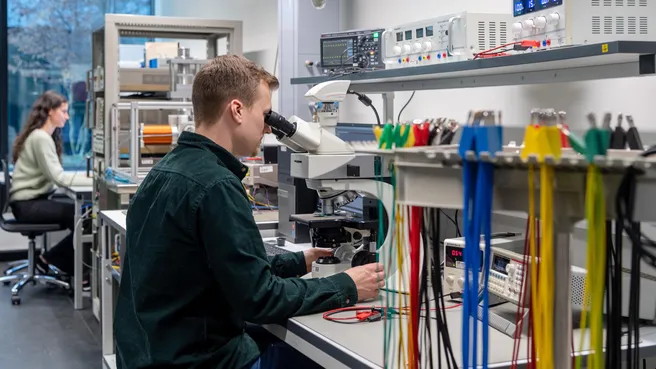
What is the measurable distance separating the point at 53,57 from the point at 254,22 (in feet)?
7.98

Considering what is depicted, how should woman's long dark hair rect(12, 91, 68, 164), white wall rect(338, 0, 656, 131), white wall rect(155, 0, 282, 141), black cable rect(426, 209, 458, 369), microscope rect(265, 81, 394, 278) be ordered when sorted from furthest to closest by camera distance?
1. woman's long dark hair rect(12, 91, 68, 164)
2. white wall rect(155, 0, 282, 141)
3. white wall rect(338, 0, 656, 131)
4. microscope rect(265, 81, 394, 278)
5. black cable rect(426, 209, 458, 369)

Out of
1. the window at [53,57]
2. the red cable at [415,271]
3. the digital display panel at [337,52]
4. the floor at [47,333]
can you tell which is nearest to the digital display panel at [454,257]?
the red cable at [415,271]

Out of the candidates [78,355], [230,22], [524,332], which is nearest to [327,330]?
[524,332]

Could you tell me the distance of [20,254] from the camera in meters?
6.60

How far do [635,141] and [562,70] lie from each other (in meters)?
1.38

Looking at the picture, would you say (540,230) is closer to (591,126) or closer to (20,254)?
(591,126)

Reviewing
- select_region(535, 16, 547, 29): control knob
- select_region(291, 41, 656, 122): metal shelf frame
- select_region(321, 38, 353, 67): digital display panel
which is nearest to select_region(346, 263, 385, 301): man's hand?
→ select_region(291, 41, 656, 122): metal shelf frame

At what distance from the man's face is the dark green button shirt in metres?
0.07

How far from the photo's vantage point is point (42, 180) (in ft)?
17.6

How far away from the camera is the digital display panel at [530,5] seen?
2049mm

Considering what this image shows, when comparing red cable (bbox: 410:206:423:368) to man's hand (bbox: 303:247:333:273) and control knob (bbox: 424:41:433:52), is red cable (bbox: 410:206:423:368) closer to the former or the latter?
man's hand (bbox: 303:247:333:273)

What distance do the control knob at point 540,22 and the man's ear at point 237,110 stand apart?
0.80 m

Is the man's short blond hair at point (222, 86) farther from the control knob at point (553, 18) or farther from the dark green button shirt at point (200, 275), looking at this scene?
the control knob at point (553, 18)

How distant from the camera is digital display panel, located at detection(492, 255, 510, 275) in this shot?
5.78 feet
